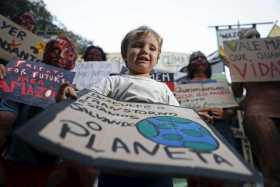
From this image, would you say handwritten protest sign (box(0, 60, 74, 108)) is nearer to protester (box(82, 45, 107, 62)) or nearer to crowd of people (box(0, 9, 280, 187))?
crowd of people (box(0, 9, 280, 187))

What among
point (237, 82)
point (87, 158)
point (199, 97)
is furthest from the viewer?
point (199, 97)

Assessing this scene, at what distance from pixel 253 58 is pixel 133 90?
1962 millimetres

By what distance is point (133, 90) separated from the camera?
5.88ft

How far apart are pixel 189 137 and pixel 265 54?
244 centimetres

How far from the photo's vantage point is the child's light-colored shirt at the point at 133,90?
1.76 m

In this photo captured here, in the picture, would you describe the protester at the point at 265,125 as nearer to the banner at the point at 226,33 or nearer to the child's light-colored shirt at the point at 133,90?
the child's light-colored shirt at the point at 133,90

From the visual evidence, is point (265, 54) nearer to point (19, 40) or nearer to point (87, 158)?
point (19, 40)

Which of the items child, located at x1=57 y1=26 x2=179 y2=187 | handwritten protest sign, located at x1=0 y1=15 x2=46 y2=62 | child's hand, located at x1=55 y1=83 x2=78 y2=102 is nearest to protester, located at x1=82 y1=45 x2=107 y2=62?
handwritten protest sign, located at x1=0 y1=15 x2=46 y2=62

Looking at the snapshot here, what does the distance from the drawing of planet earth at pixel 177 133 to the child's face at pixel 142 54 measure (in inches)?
23.2

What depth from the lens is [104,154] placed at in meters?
0.98

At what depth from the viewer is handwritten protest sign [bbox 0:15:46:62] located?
10.6ft

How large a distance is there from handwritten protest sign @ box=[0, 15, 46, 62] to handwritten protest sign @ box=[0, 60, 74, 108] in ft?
2.36

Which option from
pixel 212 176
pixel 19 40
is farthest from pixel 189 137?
pixel 19 40

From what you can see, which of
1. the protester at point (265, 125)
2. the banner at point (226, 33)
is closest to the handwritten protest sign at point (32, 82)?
the protester at point (265, 125)
